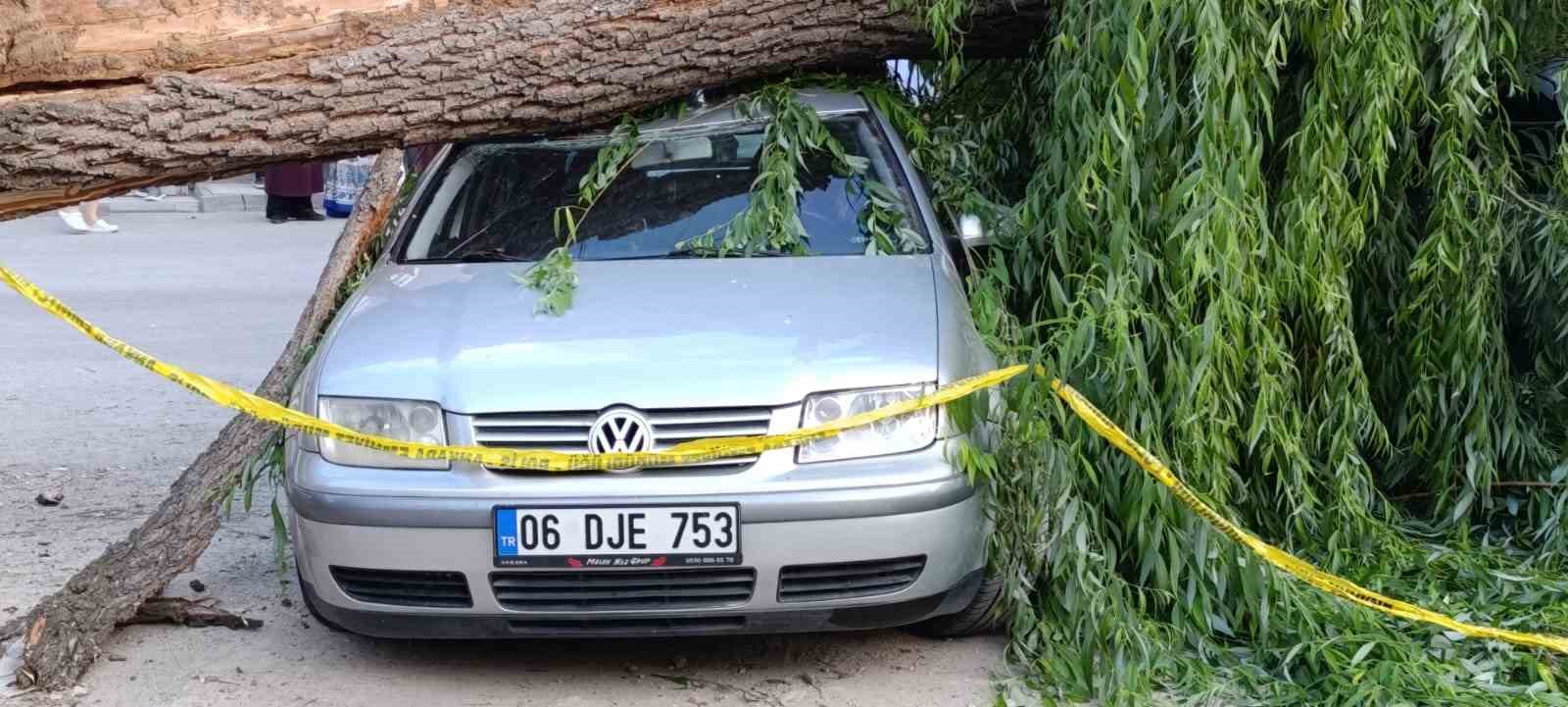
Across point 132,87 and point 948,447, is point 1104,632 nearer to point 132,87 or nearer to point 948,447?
point 948,447

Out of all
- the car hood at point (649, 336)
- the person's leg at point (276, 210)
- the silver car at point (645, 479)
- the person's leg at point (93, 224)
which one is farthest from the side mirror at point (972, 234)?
the person's leg at point (276, 210)

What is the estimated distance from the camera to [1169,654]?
165 inches

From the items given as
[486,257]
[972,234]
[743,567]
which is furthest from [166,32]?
[972,234]

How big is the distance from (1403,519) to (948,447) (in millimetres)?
1822

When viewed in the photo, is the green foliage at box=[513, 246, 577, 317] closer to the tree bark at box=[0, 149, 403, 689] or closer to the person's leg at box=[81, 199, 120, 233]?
the tree bark at box=[0, 149, 403, 689]

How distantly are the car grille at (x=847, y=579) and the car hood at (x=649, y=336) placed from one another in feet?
1.28

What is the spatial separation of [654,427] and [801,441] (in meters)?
0.34

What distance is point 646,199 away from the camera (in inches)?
197

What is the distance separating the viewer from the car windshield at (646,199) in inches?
191

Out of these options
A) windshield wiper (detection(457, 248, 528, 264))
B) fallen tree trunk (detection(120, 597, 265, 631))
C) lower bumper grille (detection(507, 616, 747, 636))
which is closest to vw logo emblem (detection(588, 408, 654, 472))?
lower bumper grille (detection(507, 616, 747, 636))

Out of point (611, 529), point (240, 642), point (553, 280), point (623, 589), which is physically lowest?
point (240, 642)

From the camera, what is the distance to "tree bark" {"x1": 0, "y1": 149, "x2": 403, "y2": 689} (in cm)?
441

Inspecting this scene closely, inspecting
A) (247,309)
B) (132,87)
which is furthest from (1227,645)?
(247,309)

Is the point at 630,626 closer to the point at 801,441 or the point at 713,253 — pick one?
the point at 801,441
